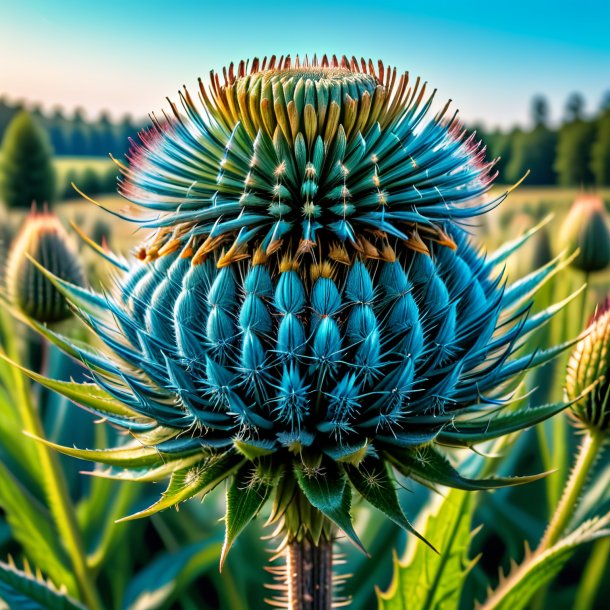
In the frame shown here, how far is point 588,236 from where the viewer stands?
4211mm

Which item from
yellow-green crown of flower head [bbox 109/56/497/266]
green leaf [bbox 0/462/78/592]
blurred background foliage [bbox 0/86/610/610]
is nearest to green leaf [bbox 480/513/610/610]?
blurred background foliage [bbox 0/86/610/610]

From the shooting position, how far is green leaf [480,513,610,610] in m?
2.22

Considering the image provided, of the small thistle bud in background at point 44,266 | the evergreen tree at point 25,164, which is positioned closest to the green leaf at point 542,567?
the small thistle bud in background at point 44,266

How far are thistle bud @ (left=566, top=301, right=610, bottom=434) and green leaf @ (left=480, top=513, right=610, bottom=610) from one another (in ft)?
1.02

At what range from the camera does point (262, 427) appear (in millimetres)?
1848

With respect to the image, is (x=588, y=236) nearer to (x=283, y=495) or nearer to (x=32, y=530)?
(x=283, y=495)

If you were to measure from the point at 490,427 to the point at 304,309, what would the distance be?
63 cm

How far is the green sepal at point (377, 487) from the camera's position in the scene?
175cm

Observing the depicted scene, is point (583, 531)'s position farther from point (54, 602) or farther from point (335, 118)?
point (54, 602)

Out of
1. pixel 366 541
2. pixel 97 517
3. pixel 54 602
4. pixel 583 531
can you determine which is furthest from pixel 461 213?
pixel 97 517

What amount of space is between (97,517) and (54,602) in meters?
1.65

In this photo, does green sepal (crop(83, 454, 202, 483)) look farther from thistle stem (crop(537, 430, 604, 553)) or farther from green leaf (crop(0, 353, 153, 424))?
thistle stem (crop(537, 430, 604, 553))

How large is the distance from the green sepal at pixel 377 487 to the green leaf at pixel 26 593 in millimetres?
1261

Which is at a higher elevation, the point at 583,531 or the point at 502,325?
the point at 502,325
